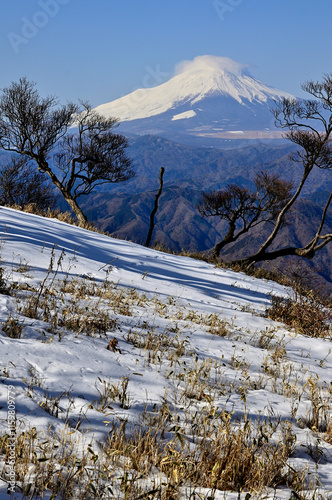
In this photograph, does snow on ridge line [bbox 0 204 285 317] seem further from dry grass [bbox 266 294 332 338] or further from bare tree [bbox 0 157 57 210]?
bare tree [bbox 0 157 57 210]

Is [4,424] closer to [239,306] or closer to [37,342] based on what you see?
[37,342]

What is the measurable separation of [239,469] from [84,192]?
28.2 metres

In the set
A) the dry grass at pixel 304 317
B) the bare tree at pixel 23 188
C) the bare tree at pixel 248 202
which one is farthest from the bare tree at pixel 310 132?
the bare tree at pixel 23 188

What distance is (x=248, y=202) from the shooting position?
1043 inches

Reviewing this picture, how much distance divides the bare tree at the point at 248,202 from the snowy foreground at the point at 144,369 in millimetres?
17172

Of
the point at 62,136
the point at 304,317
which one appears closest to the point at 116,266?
the point at 304,317

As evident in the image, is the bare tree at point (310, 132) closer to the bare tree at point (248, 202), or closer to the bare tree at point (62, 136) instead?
the bare tree at point (248, 202)

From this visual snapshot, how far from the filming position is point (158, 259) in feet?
34.6

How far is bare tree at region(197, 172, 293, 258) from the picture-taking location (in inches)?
A: 944

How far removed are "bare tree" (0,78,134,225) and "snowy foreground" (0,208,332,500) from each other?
15.7 metres

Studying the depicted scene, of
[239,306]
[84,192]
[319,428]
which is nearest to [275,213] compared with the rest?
[84,192]

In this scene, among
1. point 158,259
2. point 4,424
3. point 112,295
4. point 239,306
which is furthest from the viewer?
point 158,259

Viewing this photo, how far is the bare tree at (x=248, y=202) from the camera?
24.0 meters

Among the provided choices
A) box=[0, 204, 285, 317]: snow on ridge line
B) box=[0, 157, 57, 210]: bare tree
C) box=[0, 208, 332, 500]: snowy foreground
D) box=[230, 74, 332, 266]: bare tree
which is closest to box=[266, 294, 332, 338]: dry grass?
box=[0, 208, 332, 500]: snowy foreground
